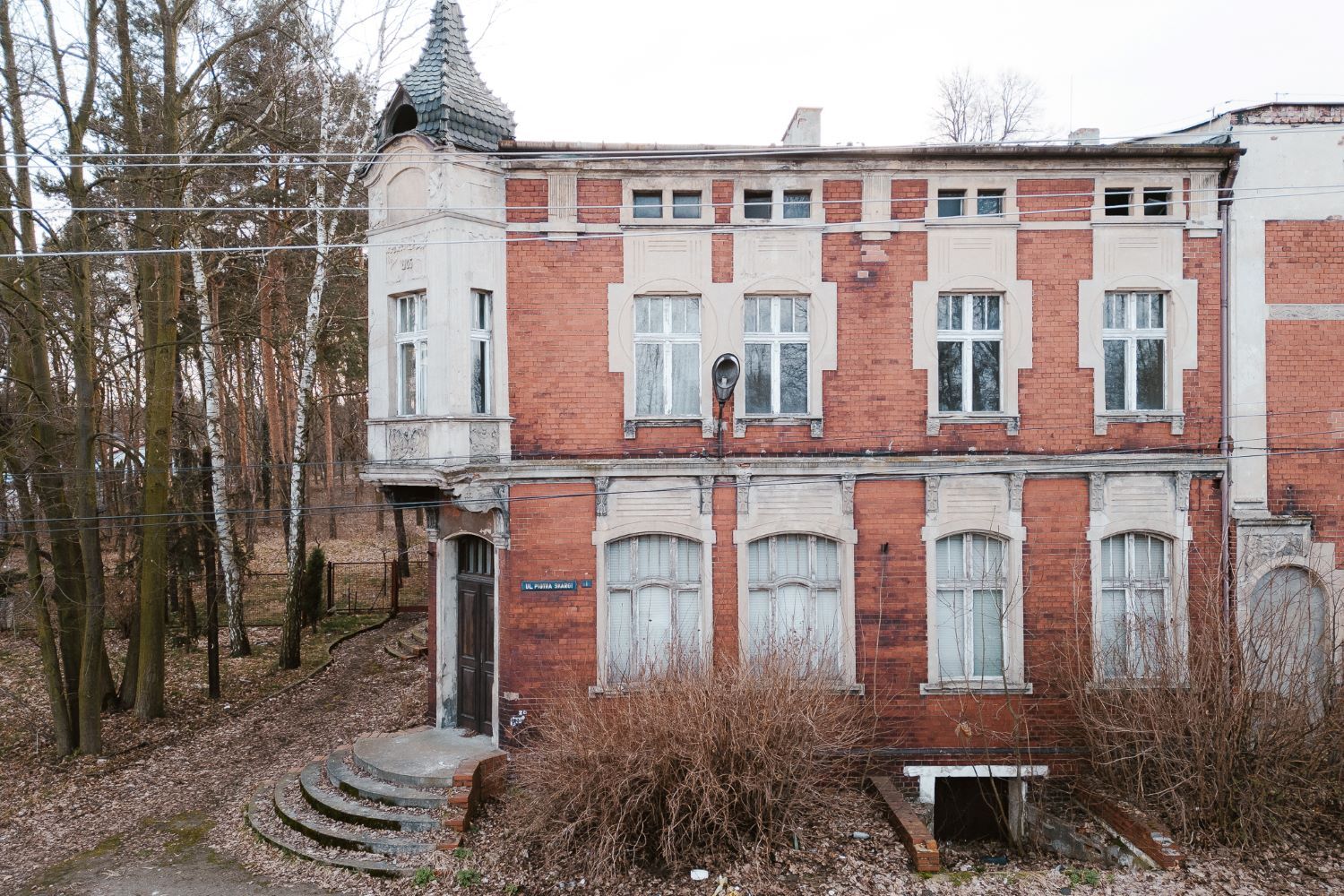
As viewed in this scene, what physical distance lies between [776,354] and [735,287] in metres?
1.10

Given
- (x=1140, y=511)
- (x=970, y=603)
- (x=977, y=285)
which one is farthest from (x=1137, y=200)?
(x=970, y=603)

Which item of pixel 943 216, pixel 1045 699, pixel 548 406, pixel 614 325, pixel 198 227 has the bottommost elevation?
pixel 1045 699

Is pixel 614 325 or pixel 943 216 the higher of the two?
pixel 943 216

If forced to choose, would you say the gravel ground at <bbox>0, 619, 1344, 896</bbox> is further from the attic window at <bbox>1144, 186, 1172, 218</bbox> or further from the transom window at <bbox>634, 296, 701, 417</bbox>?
the attic window at <bbox>1144, 186, 1172, 218</bbox>

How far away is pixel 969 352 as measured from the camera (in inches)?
447

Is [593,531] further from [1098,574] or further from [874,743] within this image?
[1098,574]

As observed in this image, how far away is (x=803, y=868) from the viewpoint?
8.13 m

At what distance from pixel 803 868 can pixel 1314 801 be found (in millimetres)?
5827

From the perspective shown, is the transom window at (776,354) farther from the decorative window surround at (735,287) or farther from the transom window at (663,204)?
the transom window at (663,204)

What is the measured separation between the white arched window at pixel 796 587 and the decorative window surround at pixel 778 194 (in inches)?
173

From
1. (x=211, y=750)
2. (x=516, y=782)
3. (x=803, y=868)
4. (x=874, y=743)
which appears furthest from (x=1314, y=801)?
(x=211, y=750)

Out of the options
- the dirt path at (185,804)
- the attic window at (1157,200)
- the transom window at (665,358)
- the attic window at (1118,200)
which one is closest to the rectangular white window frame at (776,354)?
the transom window at (665,358)

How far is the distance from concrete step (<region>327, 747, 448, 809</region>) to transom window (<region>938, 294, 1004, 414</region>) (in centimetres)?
836

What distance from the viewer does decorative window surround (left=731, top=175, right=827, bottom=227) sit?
36.4 ft
